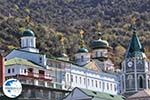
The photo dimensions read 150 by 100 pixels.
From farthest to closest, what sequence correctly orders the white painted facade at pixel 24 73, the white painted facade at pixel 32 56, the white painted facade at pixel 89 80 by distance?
the white painted facade at pixel 89 80 → the white painted facade at pixel 32 56 → the white painted facade at pixel 24 73

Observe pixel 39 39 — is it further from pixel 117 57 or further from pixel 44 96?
pixel 44 96

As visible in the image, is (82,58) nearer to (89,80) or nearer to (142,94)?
(89,80)

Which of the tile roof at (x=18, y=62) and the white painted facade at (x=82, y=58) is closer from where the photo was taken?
the tile roof at (x=18, y=62)

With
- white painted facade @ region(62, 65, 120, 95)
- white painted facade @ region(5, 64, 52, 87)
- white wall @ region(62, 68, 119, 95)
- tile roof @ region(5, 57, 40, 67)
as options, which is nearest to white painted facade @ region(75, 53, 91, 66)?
white painted facade @ region(62, 65, 120, 95)

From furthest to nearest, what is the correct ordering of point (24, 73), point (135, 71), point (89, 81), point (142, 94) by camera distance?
point (89, 81), point (135, 71), point (24, 73), point (142, 94)

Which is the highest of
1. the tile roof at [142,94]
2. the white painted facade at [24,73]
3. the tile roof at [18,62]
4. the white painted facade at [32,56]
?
the white painted facade at [32,56]

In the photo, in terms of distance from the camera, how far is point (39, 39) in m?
168

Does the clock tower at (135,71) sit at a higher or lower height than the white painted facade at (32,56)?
lower

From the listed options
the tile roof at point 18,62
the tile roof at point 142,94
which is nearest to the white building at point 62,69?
the tile roof at point 18,62

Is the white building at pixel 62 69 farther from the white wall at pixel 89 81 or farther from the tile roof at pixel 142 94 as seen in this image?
the tile roof at pixel 142 94

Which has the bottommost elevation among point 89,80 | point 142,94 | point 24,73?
point 142,94

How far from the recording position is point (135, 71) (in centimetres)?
11031

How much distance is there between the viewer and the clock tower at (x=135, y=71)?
10925 centimetres

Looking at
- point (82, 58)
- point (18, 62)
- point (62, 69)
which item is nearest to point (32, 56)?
point (62, 69)
